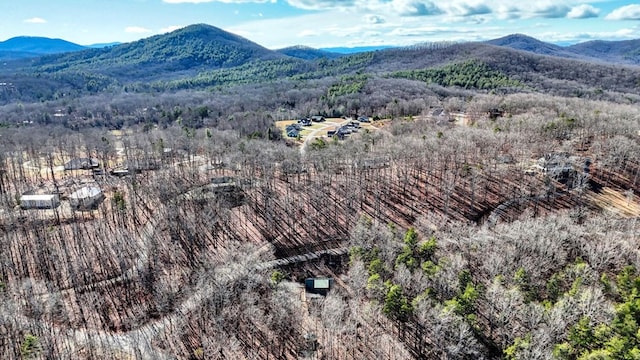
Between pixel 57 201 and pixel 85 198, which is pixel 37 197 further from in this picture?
pixel 85 198

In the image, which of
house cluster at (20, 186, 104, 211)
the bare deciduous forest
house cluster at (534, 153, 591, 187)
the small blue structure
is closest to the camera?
the bare deciduous forest

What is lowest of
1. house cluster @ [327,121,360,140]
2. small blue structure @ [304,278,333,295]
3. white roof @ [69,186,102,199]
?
small blue structure @ [304,278,333,295]

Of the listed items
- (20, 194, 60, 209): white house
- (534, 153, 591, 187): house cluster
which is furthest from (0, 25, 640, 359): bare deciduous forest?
(534, 153, 591, 187): house cluster

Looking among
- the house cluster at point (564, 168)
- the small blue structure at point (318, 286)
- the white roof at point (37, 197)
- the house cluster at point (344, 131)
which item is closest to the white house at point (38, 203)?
the white roof at point (37, 197)

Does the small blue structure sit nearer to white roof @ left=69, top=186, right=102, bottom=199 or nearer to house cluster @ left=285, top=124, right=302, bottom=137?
white roof @ left=69, top=186, right=102, bottom=199

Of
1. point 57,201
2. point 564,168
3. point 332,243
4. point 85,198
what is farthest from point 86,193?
point 564,168

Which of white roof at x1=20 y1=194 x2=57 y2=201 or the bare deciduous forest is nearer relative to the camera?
the bare deciduous forest

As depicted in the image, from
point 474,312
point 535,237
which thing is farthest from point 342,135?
point 474,312

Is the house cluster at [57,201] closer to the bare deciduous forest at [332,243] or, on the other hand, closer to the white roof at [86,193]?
the white roof at [86,193]
